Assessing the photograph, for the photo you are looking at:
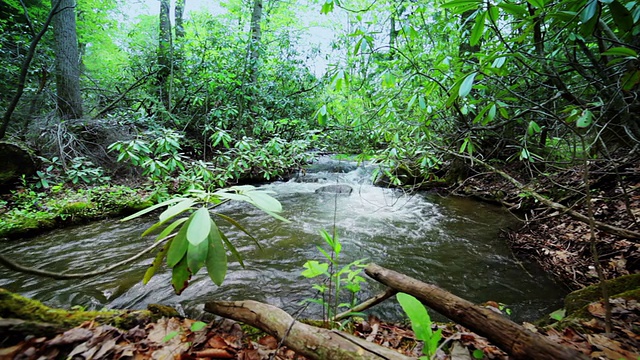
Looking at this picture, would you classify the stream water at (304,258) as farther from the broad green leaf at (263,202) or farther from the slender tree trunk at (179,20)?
the slender tree trunk at (179,20)

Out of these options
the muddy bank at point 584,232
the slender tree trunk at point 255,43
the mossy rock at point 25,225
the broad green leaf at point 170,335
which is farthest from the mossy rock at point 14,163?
the muddy bank at point 584,232

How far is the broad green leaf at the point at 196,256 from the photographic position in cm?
91

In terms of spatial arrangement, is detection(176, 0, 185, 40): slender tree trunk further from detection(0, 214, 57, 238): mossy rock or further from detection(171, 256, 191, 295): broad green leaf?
detection(171, 256, 191, 295): broad green leaf

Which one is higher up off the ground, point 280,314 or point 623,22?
point 623,22

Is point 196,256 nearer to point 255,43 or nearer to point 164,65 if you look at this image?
point 255,43

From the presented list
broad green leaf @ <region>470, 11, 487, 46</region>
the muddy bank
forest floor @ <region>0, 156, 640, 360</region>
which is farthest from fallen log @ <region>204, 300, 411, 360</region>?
the muddy bank

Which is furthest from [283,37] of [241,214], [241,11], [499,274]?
[499,274]

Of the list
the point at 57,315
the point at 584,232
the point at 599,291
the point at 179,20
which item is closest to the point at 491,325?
the point at 599,291

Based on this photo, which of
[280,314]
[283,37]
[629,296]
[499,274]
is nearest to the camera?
[280,314]

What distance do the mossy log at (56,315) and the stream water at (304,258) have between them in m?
0.88

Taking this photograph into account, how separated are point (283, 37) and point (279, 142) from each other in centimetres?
452

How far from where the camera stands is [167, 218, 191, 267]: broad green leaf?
0.94m

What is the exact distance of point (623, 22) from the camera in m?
1.00

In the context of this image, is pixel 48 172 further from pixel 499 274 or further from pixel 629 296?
pixel 629 296
